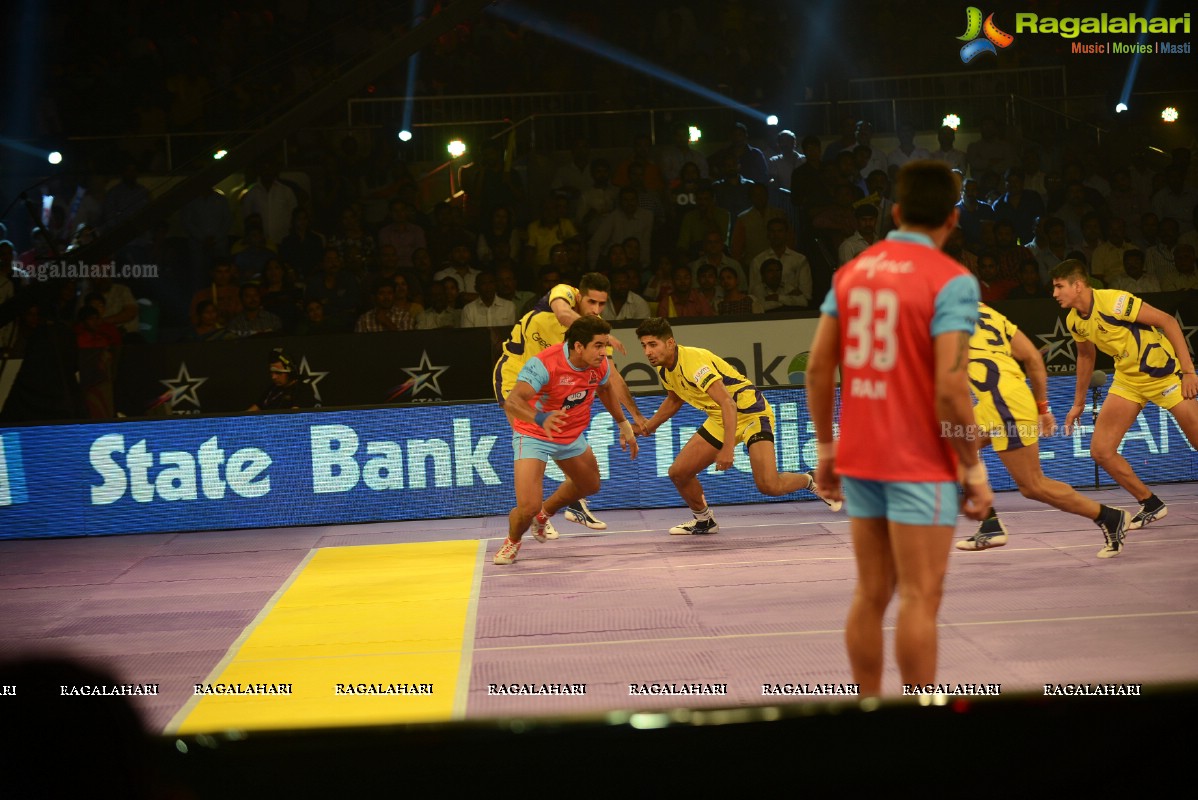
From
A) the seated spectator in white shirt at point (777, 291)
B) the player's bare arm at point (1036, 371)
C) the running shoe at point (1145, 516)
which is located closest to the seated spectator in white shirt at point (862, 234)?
the seated spectator in white shirt at point (777, 291)

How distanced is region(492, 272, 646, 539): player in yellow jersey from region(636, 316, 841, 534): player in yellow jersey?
41 cm

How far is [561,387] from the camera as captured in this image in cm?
940

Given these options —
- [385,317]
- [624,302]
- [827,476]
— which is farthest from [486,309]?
[827,476]

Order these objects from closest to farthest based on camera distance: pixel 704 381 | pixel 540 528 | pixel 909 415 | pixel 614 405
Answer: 1. pixel 909 415
2. pixel 614 405
3. pixel 704 381
4. pixel 540 528

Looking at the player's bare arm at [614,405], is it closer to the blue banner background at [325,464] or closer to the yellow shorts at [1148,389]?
the blue banner background at [325,464]

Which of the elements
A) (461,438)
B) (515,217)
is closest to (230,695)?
(461,438)

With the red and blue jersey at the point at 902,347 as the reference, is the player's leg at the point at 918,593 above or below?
below

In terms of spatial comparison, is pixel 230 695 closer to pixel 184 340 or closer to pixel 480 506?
pixel 480 506

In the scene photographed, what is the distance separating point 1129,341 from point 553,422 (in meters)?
4.60

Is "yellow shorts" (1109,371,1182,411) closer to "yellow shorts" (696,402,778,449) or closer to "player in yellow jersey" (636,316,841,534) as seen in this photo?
"player in yellow jersey" (636,316,841,534)

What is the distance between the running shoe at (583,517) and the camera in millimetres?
11305

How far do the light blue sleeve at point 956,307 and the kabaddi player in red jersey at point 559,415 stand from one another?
491 centimetres

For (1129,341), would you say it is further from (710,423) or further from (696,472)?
(696,472)

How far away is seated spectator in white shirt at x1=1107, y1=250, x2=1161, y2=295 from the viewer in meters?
15.5
